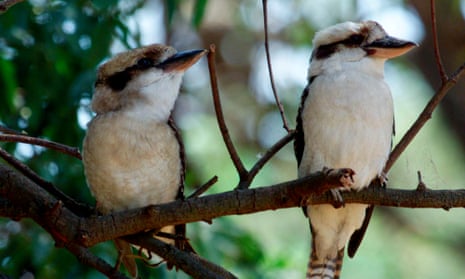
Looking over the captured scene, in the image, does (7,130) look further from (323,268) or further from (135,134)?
(323,268)

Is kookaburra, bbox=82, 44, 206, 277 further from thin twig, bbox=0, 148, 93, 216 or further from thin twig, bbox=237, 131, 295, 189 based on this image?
thin twig, bbox=237, 131, 295, 189

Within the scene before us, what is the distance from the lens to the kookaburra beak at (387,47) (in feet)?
10.9

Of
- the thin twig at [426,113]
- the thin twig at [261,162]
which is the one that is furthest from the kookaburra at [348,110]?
the thin twig at [426,113]

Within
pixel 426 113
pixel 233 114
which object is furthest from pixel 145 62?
pixel 233 114

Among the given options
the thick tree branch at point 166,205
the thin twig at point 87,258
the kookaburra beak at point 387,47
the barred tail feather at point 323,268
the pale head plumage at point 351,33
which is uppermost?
the pale head plumage at point 351,33

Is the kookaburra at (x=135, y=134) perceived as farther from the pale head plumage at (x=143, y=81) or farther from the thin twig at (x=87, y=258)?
the thin twig at (x=87, y=258)

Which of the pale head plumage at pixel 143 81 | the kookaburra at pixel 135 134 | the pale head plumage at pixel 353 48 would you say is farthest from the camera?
the pale head plumage at pixel 353 48

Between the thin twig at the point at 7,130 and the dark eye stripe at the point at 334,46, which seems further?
the dark eye stripe at the point at 334,46

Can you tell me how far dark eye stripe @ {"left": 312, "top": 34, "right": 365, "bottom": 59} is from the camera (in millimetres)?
3502

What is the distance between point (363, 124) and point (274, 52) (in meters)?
5.02

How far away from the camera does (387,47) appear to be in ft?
11.1

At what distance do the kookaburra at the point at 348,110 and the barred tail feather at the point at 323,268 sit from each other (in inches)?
7.9

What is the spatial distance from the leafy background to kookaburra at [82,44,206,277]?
319 mm

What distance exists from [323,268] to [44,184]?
1.28 metres
